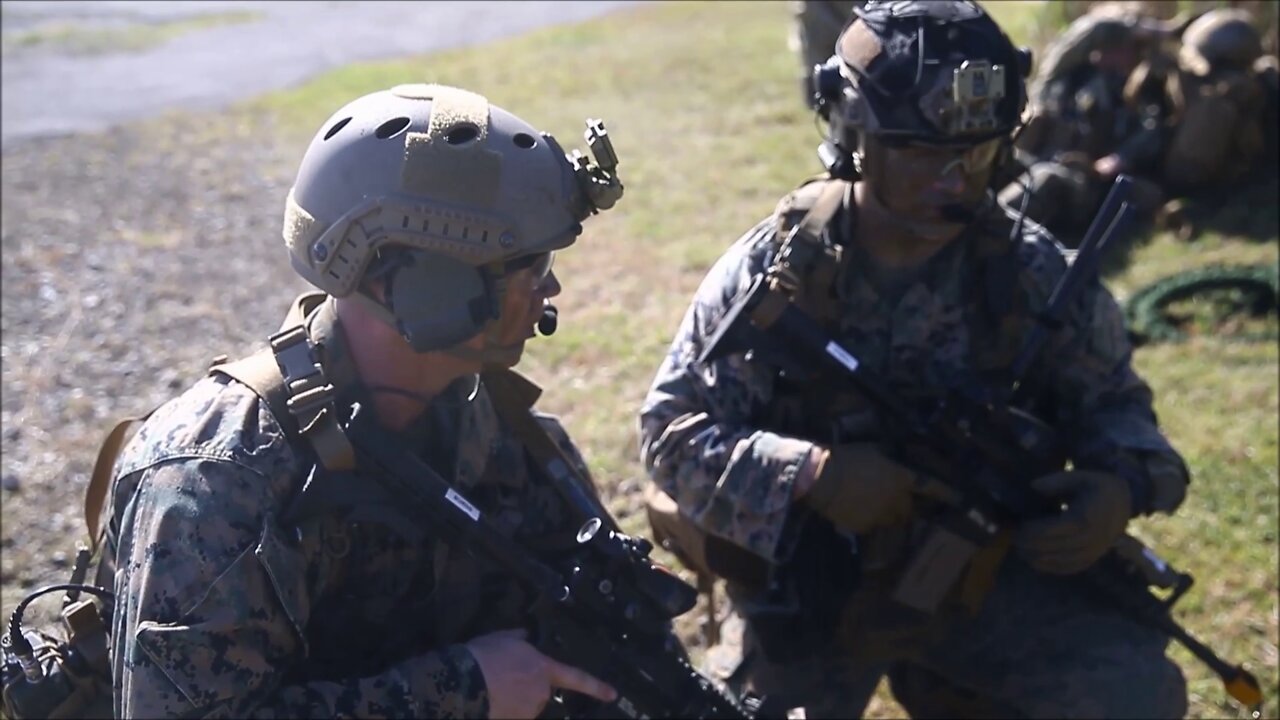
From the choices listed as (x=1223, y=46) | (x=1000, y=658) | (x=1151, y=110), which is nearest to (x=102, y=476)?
(x=1000, y=658)

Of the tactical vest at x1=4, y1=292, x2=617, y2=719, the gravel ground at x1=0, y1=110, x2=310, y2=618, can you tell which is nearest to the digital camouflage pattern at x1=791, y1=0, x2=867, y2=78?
the tactical vest at x1=4, y1=292, x2=617, y2=719

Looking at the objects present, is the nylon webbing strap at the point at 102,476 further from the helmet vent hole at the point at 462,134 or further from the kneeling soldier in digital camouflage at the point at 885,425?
the kneeling soldier in digital camouflage at the point at 885,425

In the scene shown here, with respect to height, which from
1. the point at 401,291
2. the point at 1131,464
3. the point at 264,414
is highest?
the point at 401,291

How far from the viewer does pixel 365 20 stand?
14234mm

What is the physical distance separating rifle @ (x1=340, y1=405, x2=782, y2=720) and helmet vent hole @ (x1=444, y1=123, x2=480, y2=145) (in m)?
0.57

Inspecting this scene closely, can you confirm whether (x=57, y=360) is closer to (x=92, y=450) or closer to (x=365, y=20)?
(x=92, y=450)

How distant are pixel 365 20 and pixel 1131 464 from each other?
1204 cm

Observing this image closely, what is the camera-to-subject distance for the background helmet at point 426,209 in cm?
263

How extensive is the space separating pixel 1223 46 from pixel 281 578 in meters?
8.74

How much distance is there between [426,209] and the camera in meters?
2.63

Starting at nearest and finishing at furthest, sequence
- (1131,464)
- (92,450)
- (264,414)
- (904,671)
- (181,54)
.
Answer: (264,414) < (1131,464) < (904,671) < (92,450) < (181,54)

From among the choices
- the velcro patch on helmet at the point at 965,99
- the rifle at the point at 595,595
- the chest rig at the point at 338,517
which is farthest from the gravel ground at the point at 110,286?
the velcro patch on helmet at the point at 965,99

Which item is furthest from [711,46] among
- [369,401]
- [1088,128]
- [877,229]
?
[369,401]

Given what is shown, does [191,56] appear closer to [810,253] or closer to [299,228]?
[810,253]
